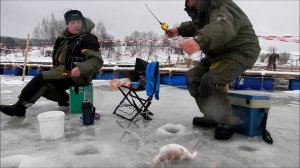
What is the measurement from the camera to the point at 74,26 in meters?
3.68

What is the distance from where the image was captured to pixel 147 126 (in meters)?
3.35

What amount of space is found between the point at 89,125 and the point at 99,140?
63 cm

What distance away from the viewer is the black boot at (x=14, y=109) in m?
3.54

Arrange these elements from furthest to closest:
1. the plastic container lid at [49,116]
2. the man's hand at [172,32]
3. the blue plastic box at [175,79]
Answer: the blue plastic box at [175,79] → the man's hand at [172,32] → the plastic container lid at [49,116]

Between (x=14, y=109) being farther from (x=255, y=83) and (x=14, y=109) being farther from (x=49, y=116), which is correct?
(x=255, y=83)

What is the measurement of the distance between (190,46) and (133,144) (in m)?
1.14

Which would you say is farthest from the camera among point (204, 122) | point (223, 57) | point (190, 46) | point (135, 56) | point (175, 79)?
point (135, 56)

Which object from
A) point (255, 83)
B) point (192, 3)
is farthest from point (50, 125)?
point (255, 83)

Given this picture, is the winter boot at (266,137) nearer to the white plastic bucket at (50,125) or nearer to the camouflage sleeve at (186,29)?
the camouflage sleeve at (186,29)

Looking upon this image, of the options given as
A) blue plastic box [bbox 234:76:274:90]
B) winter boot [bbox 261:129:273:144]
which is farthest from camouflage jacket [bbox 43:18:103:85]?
blue plastic box [bbox 234:76:274:90]

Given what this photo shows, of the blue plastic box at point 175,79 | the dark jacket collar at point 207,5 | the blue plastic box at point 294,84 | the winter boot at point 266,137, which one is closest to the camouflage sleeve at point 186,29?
the dark jacket collar at point 207,5

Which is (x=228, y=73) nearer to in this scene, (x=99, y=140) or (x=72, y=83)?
(x=99, y=140)

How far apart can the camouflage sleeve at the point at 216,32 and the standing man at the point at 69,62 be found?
5.72ft

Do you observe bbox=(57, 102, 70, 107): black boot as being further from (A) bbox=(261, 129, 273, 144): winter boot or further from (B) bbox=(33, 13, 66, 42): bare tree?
(B) bbox=(33, 13, 66, 42): bare tree
